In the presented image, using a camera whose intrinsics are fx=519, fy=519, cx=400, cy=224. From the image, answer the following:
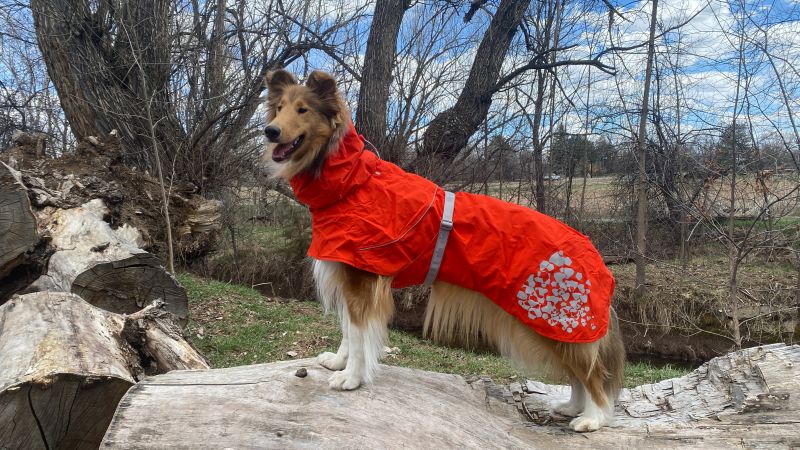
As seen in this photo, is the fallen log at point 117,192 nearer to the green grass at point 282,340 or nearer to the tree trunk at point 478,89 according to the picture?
the green grass at point 282,340

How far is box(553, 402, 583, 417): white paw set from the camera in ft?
→ 13.1

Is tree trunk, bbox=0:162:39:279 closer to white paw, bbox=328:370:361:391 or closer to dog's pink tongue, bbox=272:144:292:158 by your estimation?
dog's pink tongue, bbox=272:144:292:158

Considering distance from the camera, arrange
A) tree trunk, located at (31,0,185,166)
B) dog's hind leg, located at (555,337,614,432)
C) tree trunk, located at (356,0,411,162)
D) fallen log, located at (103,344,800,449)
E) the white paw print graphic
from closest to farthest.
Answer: fallen log, located at (103,344,800,449) → the white paw print graphic → dog's hind leg, located at (555,337,614,432) → tree trunk, located at (31,0,185,166) → tree trunk, located at (356,0,411,162)

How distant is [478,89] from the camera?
43.7 feet

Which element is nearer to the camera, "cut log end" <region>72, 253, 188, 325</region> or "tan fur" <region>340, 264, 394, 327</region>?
"tan fur" <region>340, 264, 394, 327</region>

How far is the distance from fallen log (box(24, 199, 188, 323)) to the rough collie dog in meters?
3.49

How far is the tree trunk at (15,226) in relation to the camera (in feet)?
21.3

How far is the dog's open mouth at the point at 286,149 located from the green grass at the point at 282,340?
170 inches

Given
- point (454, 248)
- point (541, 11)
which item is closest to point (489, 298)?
point (454, 248)

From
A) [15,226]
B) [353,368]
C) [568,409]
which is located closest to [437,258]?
[353,368]

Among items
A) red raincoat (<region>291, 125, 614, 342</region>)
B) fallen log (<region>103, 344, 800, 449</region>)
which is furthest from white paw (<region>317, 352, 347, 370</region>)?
red raincoat (<region>291, 125, 614, 342</region>)

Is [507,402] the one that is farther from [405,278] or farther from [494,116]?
[494,116]

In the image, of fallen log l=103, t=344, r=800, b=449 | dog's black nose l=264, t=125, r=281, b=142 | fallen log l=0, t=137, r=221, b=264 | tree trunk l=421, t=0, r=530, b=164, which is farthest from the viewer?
tree trunk l=421, t=0, r=530, b=164

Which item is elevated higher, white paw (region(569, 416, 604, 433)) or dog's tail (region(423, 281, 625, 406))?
dog's tail (region(423, 281, 625, 406))
